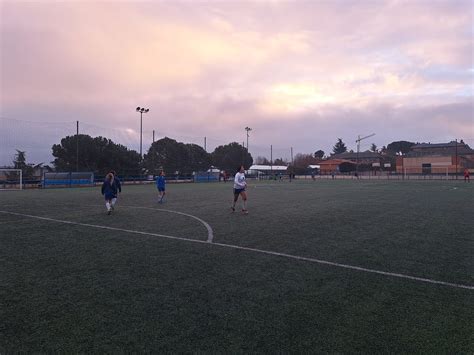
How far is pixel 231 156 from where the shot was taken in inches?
3255

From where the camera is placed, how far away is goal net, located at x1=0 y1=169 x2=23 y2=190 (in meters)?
32.7

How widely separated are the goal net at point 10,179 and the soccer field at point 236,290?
92.6 feet

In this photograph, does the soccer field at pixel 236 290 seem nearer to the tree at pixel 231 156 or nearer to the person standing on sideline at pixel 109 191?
the person standing on sideline at pixel 109 191

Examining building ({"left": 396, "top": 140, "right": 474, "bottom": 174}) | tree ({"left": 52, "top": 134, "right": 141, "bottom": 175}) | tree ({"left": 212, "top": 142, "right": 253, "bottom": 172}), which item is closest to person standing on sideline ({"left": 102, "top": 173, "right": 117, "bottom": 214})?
tree ({"left": 52, "top": 134, "right": 141, "bottom": 175})

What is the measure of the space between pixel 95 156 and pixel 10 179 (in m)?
11.9

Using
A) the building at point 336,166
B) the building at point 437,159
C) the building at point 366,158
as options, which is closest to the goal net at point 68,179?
the building at point 336,166

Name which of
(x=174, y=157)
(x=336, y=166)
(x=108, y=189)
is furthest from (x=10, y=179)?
(x=336, y=166)

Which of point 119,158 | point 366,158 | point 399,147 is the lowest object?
point 119,158

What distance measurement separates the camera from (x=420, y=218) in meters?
11.5

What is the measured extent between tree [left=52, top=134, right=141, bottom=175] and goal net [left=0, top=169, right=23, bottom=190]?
20.2 feet

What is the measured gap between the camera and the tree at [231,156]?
81.9 meters

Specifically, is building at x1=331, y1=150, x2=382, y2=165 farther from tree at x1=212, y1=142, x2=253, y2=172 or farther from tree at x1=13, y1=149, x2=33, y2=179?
tree at x1=13, y1=149, x2=33, y2=179

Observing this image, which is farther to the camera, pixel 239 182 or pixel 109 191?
pixel 239 182

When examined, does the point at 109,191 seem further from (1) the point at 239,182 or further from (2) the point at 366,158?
(2) the point at 366,158
